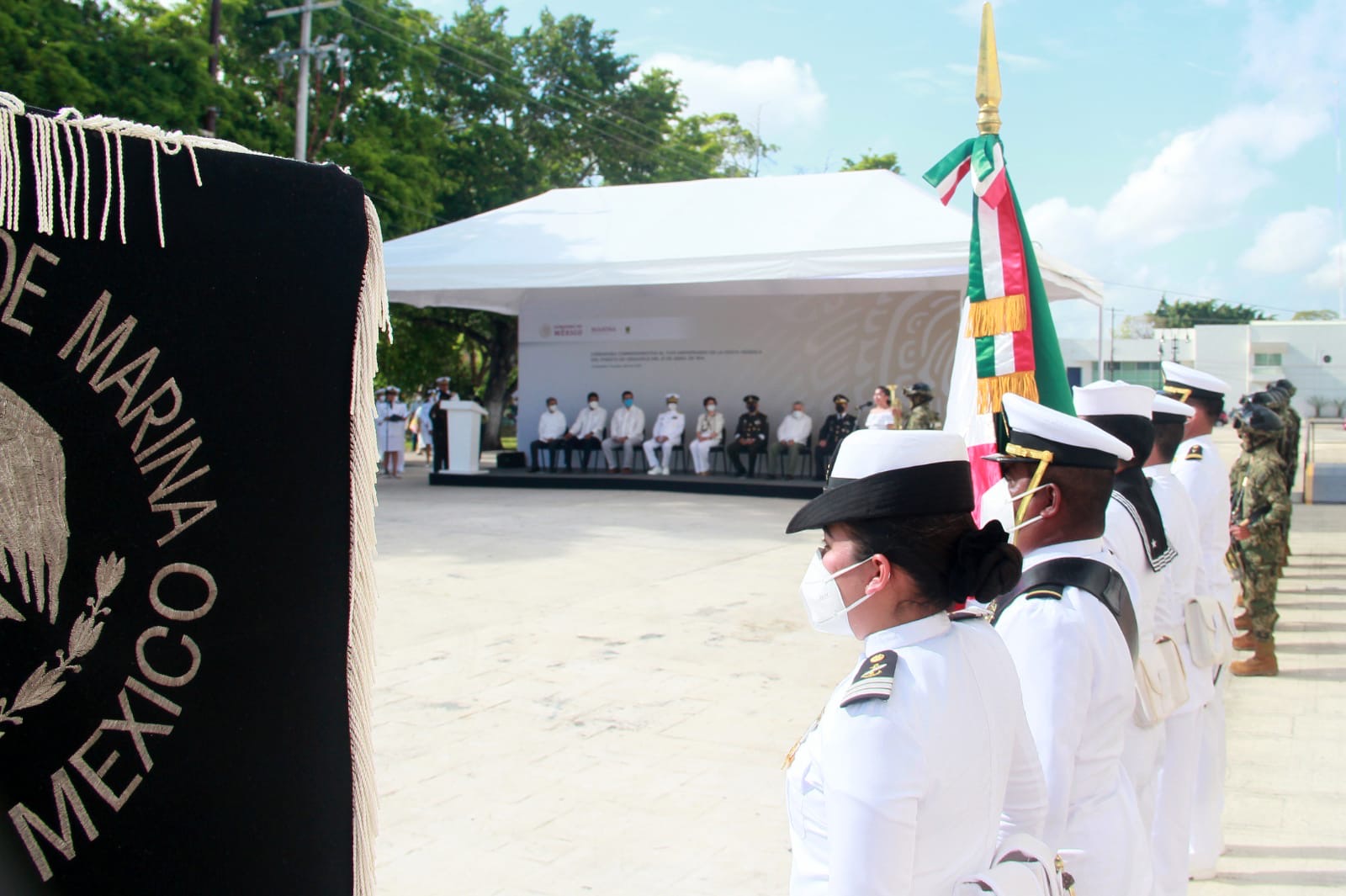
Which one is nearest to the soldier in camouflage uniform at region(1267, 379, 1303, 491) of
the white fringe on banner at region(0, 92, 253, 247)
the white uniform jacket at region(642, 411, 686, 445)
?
the white fringe on banner at region(0, 92, 253, 247)

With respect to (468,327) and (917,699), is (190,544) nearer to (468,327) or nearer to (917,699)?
(917,699)

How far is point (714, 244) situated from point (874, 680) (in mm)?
13133

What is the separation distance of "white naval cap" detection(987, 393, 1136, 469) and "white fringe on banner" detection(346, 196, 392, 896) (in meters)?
1.23

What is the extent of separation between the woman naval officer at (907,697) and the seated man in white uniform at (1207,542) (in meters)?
2.27

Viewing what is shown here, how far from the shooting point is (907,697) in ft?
4.60

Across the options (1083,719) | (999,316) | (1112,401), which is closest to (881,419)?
(999,316)

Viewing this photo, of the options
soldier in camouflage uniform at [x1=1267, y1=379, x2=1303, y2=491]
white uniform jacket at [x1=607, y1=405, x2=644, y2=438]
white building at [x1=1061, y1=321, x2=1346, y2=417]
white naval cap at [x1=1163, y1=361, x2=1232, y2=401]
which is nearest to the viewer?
white naval cap at [x1=1163, y1=361, x2=1232, y2=401]

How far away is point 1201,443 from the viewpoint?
443cm

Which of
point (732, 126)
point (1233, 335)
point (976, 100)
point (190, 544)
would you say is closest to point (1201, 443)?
point (976, 100)

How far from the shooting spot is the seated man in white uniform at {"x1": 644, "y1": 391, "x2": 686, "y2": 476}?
15945 mm

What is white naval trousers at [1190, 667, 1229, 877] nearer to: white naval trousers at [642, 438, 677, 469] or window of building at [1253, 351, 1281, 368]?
white naval trousers at [642, 438, 677, 469]

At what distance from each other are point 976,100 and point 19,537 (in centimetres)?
318

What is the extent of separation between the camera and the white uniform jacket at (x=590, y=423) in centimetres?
1664

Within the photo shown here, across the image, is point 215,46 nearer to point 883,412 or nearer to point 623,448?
point 623,448
